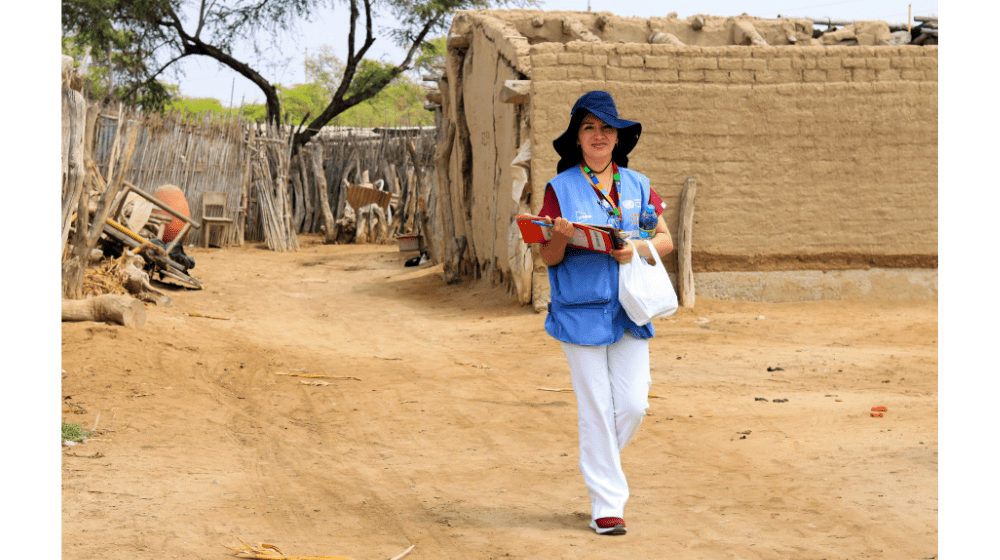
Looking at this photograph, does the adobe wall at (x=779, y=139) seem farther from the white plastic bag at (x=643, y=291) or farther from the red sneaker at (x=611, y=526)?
the red sneaker at (x=611, y=526)

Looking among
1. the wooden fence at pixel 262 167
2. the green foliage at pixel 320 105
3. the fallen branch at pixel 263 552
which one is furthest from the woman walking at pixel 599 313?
the green foliage at pixel 320 105

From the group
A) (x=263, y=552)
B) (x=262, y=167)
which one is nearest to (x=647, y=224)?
(x=263, y=552)

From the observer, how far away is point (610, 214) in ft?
10.9

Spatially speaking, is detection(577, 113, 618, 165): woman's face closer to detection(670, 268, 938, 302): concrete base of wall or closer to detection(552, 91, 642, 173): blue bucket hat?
detection(552, 91, 642, 173): blue bucket hat

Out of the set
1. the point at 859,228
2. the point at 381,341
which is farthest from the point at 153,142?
the point at 859,228

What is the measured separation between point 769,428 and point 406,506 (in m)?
2.42

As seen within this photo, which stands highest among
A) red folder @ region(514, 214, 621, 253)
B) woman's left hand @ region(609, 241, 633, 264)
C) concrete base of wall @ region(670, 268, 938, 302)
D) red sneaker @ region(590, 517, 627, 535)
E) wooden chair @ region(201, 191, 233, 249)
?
wooden chair @ region(201, 191, 233, 249)

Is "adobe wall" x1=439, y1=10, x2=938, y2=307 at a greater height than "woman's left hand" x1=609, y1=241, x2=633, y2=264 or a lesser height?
greater

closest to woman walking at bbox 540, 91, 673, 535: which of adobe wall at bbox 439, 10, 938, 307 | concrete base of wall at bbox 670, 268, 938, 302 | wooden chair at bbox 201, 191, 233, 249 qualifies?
adobe wall at bbox 439, 10, 938, 307

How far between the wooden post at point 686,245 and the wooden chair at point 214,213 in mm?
10031

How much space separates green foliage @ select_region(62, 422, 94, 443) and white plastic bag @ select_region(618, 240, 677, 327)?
3078 mm

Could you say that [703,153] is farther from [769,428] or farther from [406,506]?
[406,506]

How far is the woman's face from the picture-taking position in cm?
333

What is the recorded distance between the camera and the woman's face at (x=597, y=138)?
3.33 m
